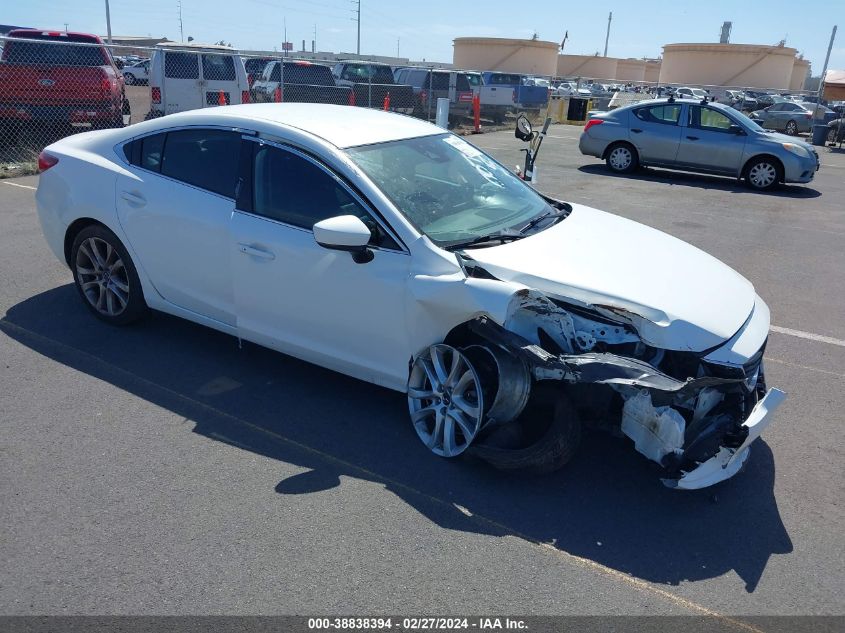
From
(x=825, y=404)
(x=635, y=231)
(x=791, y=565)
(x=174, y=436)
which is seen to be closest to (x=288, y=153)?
(x=174, y=436)

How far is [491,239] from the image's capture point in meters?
4.09

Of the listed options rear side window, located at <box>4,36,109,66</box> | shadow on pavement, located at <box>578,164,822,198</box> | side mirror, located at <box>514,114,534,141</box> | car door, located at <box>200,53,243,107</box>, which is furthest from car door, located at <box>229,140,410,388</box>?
car door, located at <box>200,53,243,107</box>

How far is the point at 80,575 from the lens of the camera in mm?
2922

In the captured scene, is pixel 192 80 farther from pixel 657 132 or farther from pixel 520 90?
pixel 520 90

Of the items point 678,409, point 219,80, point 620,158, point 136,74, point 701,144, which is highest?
point 219,80

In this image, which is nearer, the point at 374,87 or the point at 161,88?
the point at 161,88

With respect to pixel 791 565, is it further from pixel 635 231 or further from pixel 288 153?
pixel 288 153

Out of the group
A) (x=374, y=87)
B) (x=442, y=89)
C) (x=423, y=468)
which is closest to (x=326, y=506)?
(x=423, y=468)

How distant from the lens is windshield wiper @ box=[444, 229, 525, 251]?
155 inches

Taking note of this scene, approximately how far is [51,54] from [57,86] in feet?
2.58

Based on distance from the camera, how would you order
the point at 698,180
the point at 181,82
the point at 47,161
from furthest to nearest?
the point at 181,82 → the point at 698,180 → the point at 47,161

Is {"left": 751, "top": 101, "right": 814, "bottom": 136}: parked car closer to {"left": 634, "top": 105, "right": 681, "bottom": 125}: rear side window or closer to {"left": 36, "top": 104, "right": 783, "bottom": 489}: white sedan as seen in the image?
{"left": 634, "top": 105, "right": 681, "bottom": 125}: rear side window

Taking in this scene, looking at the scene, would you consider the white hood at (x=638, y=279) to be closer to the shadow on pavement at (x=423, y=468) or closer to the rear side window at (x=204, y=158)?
the shadow on pavement at (x=423, y=468)

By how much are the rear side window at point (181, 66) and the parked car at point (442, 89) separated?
7886 mm
